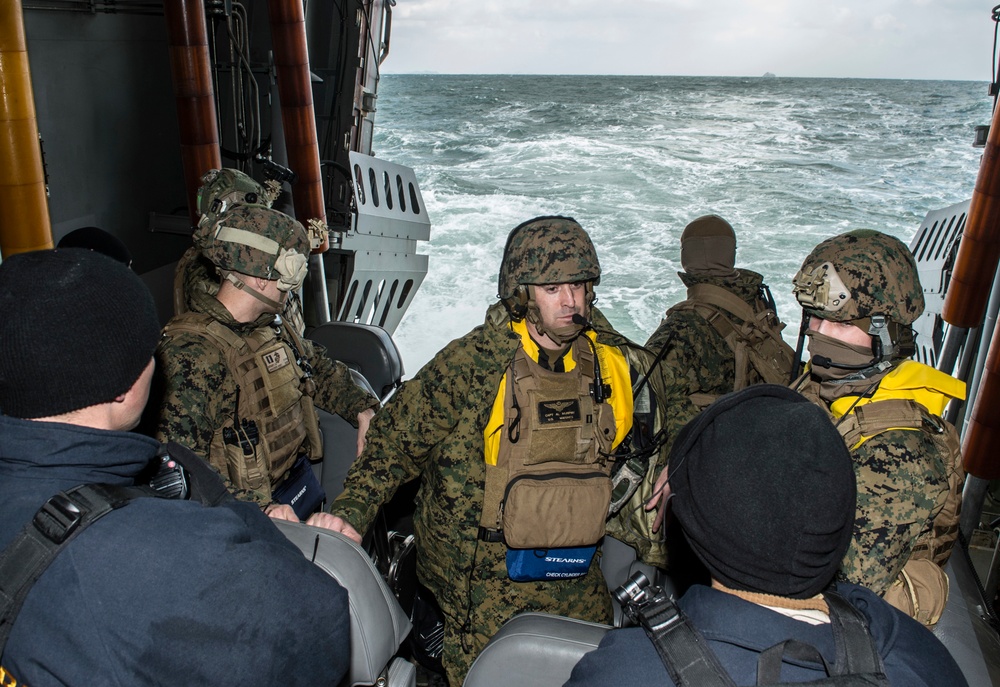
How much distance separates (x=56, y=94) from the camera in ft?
13.2

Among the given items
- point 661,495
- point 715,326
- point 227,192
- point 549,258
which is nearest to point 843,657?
point 661,495

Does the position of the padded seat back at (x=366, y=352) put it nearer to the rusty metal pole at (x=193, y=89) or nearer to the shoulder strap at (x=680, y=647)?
the rusty metal pole at (x=193, y=89)

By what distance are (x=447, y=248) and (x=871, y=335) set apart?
399 inches

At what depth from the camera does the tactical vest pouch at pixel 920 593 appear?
1.65 m

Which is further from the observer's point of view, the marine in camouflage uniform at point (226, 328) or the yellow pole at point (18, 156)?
the yellow pole at point (18, 156)

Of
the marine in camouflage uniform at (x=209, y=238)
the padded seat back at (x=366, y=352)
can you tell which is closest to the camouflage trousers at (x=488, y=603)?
the marine in camouflage uniform at (x=209, y=238)

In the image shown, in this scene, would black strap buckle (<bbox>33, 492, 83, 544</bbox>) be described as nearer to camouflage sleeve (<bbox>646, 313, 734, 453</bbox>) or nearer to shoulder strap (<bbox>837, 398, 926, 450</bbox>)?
shoulder strap (<bbox>837, 398, 926, 450</bbox>)

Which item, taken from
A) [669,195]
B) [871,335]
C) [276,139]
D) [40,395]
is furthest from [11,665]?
[669,195]

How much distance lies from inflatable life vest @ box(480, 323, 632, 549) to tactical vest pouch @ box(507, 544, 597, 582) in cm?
7

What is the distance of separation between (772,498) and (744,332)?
2509 millimetres

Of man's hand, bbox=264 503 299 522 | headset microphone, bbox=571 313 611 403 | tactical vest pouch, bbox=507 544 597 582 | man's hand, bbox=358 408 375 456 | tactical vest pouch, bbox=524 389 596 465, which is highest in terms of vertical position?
headset microphone, bbox=571 313 611 403

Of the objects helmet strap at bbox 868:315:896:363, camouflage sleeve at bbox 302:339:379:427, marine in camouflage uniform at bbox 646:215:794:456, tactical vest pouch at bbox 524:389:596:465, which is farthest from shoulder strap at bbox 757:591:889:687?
marine in camouflage uniform at bbox 646:215:794:456

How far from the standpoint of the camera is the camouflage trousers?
7.03 feet

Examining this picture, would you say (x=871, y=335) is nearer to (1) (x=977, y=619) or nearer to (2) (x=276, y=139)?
(1) (x=977, y=619)
